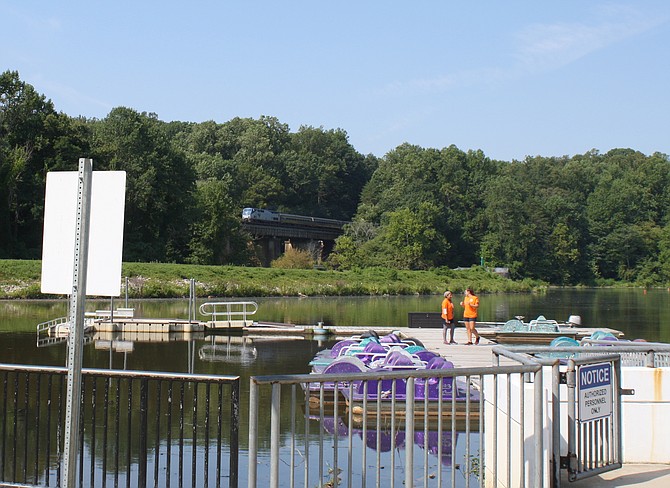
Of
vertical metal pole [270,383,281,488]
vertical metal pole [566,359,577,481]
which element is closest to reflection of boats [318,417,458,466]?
vertical metal pole [566,359,577,481]

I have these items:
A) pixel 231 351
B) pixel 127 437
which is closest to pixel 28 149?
pixel 231 351

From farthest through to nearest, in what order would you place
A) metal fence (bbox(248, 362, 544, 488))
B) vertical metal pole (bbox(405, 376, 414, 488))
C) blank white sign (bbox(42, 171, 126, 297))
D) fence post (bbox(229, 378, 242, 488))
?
fence post (bbox(229, 378, 242, 488)), vertical metal pole (bbox(405, 376, 414, 488)), metal fence (bbox(248, 362, 544, 488)), blank white sign (bbox(42, 171, 126, 297))

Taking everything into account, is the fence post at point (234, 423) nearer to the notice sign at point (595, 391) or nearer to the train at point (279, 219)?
the notice sign at point (595, 391)

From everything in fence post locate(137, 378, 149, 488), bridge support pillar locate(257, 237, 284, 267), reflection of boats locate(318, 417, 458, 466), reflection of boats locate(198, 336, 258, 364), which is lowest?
reflection of boats locate(318, 417, 458, 466)

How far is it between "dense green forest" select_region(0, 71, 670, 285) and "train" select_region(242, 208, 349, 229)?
3.23 m

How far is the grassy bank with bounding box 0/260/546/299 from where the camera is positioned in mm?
56844

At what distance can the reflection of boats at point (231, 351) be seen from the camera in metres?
22.5

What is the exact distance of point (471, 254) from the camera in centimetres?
11662

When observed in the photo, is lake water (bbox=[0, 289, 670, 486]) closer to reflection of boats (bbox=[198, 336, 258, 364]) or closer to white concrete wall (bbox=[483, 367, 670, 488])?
reflection of boats (bbox=[198, 336, 258, 364])

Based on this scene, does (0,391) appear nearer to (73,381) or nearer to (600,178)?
(73,381)

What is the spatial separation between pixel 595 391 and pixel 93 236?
4751mm

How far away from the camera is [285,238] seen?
10981 centimetres

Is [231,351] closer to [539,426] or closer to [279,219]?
[539,426]

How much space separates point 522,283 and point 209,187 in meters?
35.5
